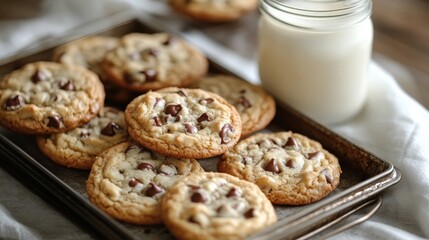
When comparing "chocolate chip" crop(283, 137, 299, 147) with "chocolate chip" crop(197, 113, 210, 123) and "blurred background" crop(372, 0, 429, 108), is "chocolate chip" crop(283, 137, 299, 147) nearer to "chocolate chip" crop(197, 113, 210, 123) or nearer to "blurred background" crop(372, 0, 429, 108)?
"chocolate chip" crop(197, 113, 210, 123)

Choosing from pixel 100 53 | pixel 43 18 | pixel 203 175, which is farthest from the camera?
pixel 43 18

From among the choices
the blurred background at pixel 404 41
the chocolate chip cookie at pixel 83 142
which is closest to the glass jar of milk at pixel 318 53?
the blurred background at pixel 404 41

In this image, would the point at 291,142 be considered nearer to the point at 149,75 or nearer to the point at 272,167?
the point at 272,167

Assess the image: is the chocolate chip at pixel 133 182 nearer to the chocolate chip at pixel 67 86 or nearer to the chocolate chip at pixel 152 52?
the chocolate chip at pixel 67 86

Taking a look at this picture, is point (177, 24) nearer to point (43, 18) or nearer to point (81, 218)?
point (43, 18)

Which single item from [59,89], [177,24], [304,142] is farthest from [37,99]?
[177,24]

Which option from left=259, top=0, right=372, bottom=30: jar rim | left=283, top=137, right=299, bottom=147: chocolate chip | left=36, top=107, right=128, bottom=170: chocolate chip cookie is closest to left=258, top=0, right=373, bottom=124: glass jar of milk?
left=259, top=0, right=372, bottom=30: jar rim
